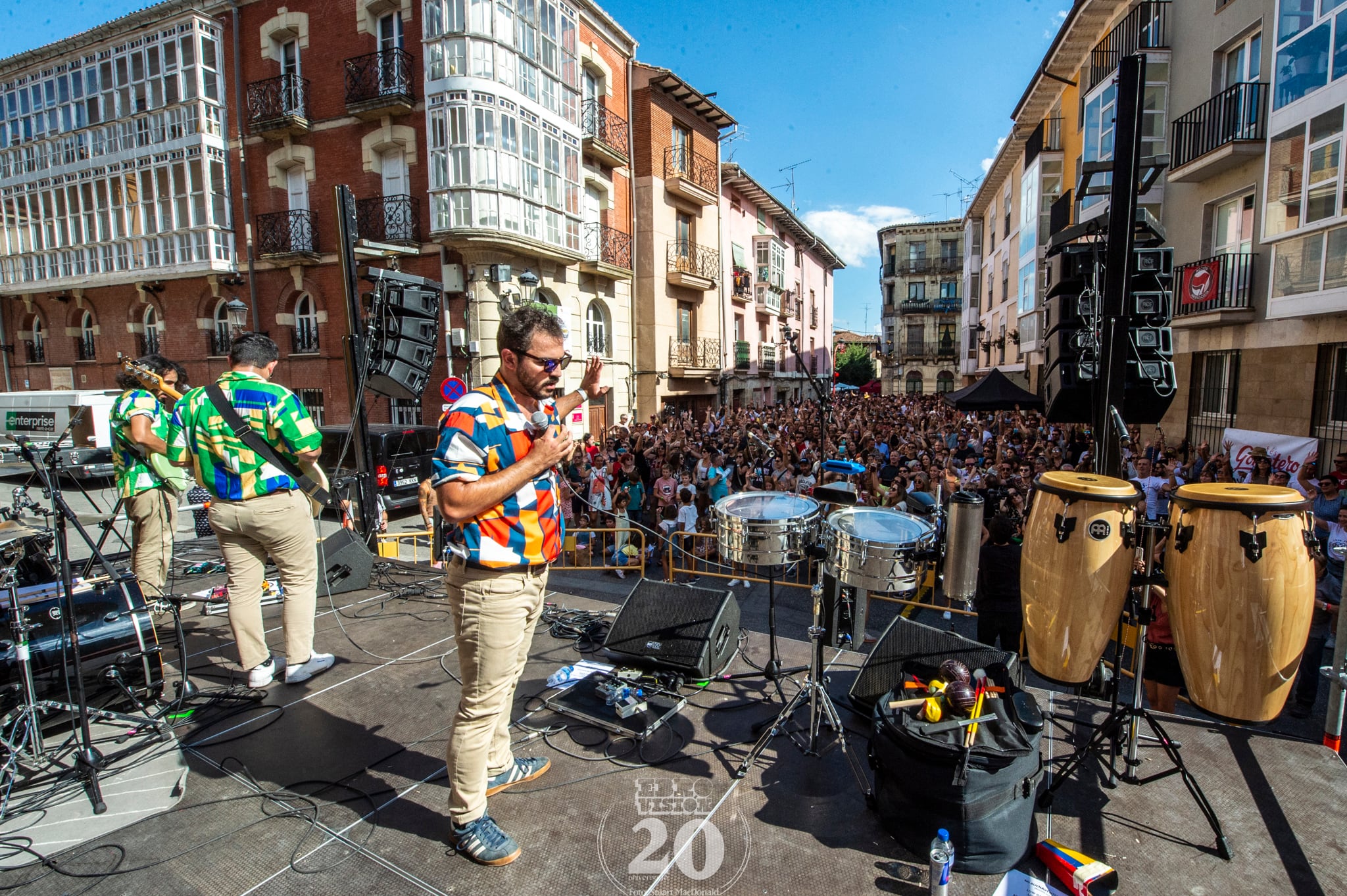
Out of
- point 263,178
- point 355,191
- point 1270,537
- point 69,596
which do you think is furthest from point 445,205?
point 1270,537

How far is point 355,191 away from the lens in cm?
1723

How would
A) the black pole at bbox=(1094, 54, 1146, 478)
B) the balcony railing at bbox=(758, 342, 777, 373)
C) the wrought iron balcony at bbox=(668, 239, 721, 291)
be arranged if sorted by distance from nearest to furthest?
the black pole at bbox=(1094, 54, 1146, 478)
the wrought iron balcony at bbox=(668, 239, 721, 291)
the balcony railing at bbox=(758, 342, 777, 373)

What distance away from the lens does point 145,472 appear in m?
4.90

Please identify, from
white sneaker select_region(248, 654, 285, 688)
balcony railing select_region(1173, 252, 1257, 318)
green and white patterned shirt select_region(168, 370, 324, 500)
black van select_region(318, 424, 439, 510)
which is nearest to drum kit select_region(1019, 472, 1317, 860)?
green and white patterned shirt select_region(168, 370, 324, 500)

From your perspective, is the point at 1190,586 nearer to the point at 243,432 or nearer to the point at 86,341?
the point at 243,432

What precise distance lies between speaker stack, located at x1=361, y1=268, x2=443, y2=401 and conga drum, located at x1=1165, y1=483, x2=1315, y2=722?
733 centimetres

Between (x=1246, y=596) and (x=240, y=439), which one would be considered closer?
(x=1246, y=596)

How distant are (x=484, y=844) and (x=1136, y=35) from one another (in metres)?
20.1

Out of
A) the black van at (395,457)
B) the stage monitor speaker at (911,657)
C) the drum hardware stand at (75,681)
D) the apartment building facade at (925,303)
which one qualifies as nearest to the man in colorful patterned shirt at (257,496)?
the drum hardware stand at (75,681)

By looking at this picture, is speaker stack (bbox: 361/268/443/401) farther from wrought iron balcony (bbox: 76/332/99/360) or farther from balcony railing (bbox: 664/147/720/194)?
wrought iron balcony (bbox: 76/332/99/360)

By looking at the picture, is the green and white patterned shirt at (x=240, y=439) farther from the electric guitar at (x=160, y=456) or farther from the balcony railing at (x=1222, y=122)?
the balcony railing at (x=1222, y=122)

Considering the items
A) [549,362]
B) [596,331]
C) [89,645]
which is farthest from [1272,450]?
[596,331]

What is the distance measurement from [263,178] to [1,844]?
2077 centimetres

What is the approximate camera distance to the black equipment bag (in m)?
2.59
